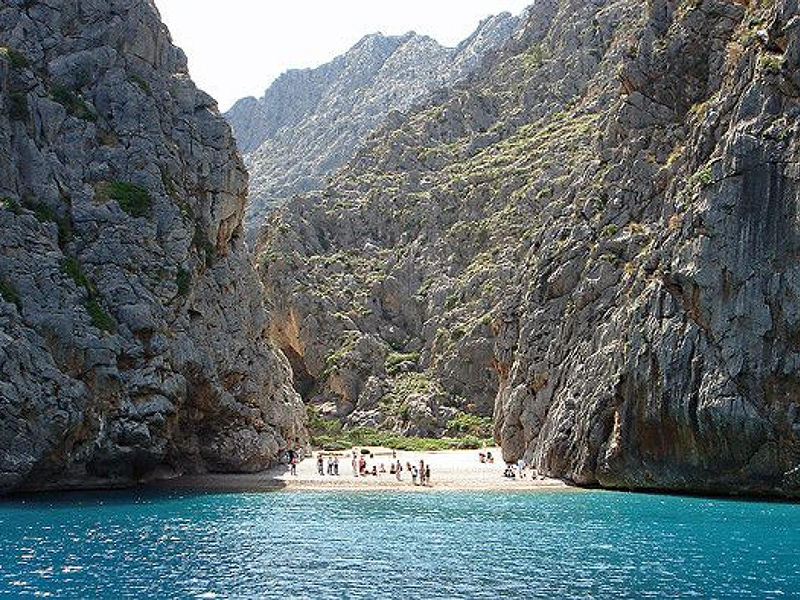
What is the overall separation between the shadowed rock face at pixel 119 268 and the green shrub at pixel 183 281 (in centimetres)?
16

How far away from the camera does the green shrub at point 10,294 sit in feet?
179

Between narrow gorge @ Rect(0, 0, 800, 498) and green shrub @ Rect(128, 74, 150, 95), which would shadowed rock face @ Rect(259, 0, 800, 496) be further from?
green shrub @ Rect(128, 74, 150, 95)

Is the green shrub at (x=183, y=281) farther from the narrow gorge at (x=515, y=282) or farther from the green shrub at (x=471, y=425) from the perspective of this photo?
the green shrub at (x=471, y=425)

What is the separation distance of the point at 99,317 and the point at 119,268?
17.7 ft

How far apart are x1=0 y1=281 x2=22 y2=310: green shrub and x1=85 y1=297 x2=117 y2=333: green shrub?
15.3 ft

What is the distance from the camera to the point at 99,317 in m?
58.7

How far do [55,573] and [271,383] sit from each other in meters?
47.0

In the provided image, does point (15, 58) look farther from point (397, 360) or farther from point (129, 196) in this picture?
point (397, 360)

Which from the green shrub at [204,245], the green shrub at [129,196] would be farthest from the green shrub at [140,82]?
the green shrub at [204,245]

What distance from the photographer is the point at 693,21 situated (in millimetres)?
68188

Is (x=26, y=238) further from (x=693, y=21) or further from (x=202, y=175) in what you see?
(x=693, y=21)

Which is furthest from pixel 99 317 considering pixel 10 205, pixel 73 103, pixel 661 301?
pixel 661 301

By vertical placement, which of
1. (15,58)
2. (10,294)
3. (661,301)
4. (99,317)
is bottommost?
(99,317)

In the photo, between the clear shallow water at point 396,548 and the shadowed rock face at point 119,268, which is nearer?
the clear shallow water at point 396,548
